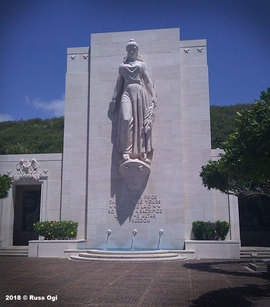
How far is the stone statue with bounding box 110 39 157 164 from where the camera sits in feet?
67.8

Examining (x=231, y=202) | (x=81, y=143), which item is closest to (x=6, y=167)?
(x=81, y=143)

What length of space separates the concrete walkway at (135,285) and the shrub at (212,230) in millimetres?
4337

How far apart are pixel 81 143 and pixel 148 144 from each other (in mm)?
4382

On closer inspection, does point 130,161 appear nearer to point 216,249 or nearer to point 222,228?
point 222,228

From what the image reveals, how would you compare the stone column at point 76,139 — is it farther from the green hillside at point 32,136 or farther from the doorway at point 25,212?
the green hillside at point 32,136

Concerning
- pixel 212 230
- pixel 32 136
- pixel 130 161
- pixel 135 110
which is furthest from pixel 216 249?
pixel 32 136

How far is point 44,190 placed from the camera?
23172 millimetres

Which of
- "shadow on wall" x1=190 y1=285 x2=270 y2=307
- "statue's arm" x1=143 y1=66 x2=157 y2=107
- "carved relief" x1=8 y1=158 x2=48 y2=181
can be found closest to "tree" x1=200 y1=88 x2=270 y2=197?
"shadow on wall" x1=190 y1=285 x2=270 y2=307

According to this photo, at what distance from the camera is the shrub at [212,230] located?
1969cm

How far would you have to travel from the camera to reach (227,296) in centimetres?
894

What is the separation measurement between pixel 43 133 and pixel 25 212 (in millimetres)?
28806

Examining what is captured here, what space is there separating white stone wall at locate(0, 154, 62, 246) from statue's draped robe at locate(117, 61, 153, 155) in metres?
4.85

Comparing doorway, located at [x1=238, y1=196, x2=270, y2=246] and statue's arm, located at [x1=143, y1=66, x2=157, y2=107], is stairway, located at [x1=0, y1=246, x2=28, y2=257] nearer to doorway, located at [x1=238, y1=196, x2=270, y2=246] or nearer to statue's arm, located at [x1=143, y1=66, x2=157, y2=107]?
statue's arm, located at [x1=143, y1=66, x2=157, y2=107]

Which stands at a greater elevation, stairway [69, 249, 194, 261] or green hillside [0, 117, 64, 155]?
green hillside [0, 117, 64, 155]
